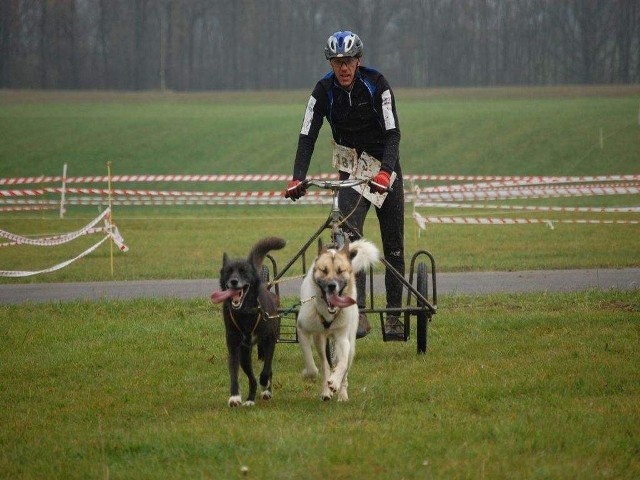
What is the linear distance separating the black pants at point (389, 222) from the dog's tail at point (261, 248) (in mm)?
1144

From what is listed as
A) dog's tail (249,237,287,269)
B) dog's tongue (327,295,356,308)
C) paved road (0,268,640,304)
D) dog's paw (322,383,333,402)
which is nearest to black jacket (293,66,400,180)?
dog's tail (249,237,287,269)

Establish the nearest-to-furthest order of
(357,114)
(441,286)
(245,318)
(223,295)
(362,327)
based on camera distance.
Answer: (223,295), (245,318), (362,327), (357,114), (441,286)

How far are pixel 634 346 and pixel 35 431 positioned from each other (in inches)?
191

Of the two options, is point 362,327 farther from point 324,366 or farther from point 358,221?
point 324,366

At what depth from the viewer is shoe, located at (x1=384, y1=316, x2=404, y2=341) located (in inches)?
376

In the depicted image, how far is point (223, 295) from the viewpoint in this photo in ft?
23.5

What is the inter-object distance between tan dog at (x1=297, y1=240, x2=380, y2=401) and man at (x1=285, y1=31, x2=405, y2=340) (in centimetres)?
100

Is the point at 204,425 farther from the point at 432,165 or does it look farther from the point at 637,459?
the point at 432,165

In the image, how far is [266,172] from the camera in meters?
49.9

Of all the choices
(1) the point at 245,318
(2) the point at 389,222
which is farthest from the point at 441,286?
(1) the point at 245,318

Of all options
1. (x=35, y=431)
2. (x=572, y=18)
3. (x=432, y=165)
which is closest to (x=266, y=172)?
(x=432, y=165)

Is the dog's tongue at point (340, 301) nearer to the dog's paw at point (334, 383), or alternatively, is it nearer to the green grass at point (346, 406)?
the dog's paw at point (334, 383)

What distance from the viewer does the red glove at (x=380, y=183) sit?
27.9 feet

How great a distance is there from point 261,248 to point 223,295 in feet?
2.56
